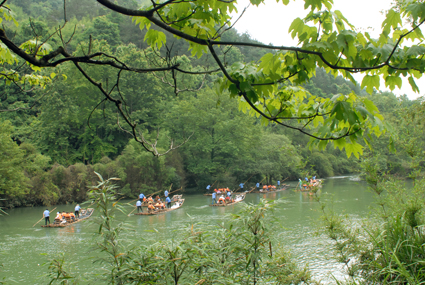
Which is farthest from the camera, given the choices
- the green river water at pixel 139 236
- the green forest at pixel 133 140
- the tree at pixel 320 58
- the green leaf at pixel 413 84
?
the green forest at pixel 133 140

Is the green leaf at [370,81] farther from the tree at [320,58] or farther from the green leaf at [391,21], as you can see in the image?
the green leaf at [391,21]

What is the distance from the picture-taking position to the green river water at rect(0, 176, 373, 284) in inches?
316

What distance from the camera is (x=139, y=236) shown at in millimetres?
11992

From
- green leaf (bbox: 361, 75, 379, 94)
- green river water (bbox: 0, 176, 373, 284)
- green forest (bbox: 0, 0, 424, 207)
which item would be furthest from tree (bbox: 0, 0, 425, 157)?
green forest (bbox: 0, 0, 424, 207)

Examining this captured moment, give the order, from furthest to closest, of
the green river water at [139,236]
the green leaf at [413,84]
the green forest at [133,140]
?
the green forest at [133,140] → the green river water at [139,236] → the green leaf at [413,84]

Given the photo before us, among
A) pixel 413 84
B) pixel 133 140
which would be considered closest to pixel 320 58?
pixel 413 84

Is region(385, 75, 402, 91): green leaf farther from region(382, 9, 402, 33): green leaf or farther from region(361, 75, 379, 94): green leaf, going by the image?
region(382, 9, 402, 33): green leaf

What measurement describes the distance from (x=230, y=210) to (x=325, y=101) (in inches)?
646

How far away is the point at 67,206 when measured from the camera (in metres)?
20.8

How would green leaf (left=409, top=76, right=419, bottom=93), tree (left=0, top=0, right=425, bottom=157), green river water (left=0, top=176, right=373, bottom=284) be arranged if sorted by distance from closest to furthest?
tree (left=0, top=0, right=425, bottom=157) → green leaf (left=409, top=76, right=419, bottom=93) → green river water (left=0, top=176, right=373, bottom=284)

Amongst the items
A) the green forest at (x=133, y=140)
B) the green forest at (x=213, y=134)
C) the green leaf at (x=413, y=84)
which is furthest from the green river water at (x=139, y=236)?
the green forest at (x=133, y=140)

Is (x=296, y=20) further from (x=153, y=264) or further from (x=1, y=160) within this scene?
(x=1, y=160)

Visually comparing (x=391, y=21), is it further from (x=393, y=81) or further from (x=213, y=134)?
(x=213, y=134)

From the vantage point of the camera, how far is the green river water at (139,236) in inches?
316
